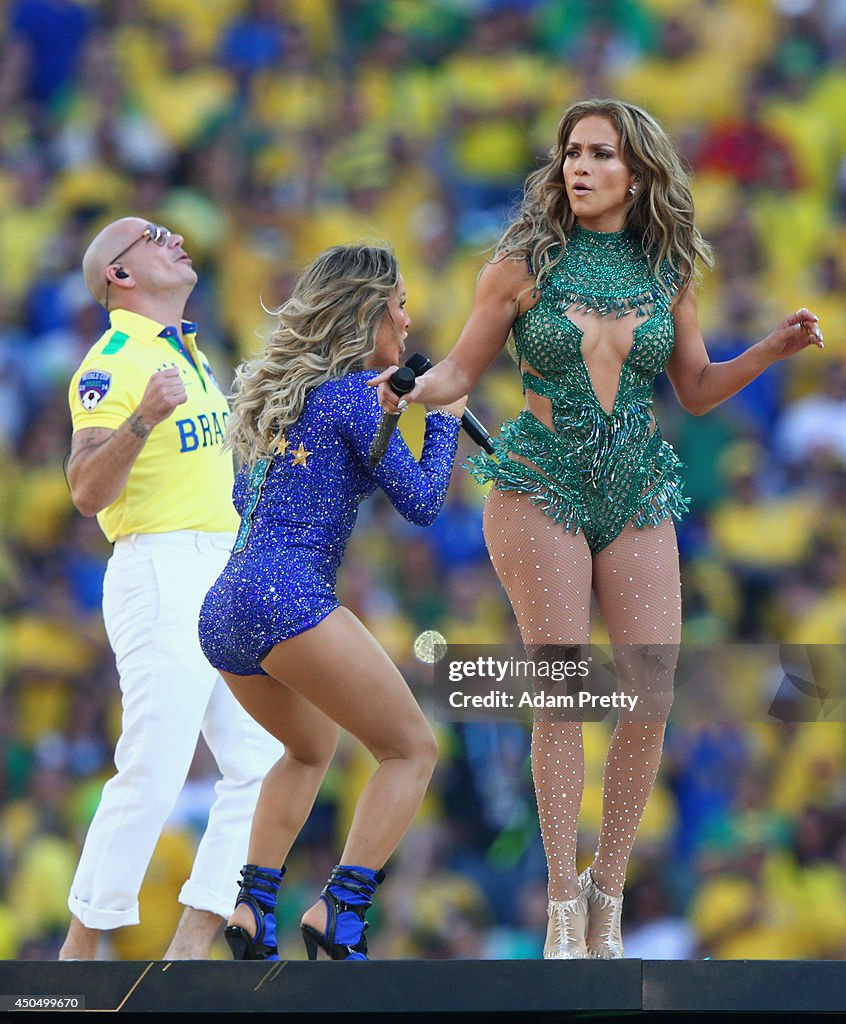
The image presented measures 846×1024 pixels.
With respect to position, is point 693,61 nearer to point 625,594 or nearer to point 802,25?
point 802,25

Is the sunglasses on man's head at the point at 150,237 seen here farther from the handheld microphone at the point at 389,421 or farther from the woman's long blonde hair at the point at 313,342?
the handheld microphone at the point at 389,421

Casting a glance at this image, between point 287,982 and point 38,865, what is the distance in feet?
11.3

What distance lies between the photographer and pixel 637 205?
128 inches

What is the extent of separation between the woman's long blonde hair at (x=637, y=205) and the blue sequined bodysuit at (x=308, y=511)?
46cm

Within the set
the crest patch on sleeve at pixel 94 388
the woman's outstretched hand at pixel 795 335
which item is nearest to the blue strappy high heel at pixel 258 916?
the crest patch on sleeve at pixel 94 388

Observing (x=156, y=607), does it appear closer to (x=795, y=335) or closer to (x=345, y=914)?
(x=345, y=914)

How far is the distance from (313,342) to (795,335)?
0.93 metres

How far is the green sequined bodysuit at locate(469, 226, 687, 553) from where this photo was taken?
10.3ft

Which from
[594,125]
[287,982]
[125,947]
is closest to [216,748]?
[287,982]

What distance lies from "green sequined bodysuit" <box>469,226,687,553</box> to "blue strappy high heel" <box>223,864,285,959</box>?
0.90m

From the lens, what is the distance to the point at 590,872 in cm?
316

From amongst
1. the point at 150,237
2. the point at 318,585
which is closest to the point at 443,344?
the point at 150,237

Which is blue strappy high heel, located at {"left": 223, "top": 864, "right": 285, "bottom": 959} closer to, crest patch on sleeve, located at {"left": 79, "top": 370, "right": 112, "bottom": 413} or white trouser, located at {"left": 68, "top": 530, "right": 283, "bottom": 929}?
white trouser, located at {"left": 68, "top": 530, "right": 283, "bottom": 929}

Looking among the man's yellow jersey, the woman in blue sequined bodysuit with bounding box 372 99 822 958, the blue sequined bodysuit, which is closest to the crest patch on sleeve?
the man's yellow jersey
